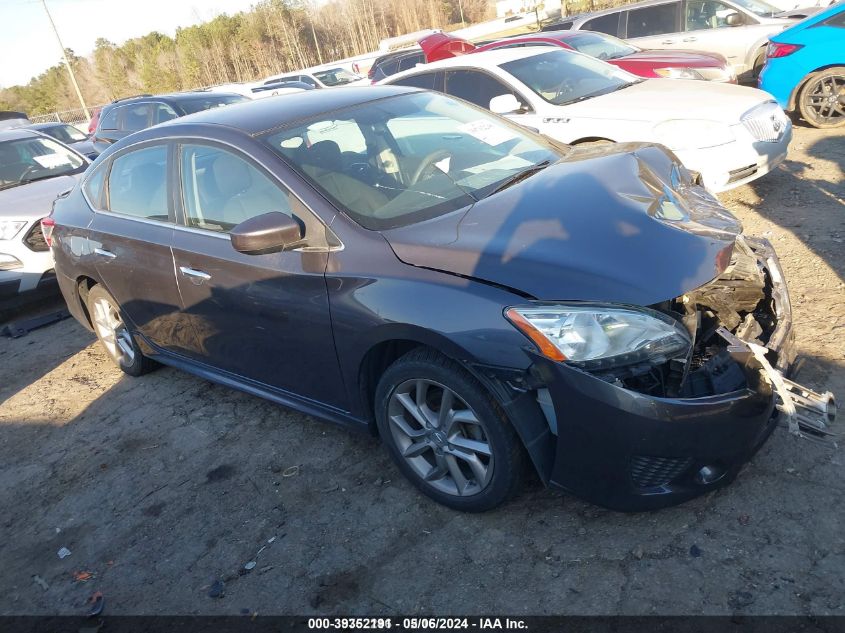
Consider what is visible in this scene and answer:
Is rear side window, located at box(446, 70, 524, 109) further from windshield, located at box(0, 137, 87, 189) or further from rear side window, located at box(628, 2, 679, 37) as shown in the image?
rear side window, located at box(628, 2, 679, 37)

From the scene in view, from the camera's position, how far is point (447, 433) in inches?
110

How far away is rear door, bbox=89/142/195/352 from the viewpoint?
12.6 feet

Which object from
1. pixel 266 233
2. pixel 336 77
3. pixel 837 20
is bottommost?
pixel 336 77

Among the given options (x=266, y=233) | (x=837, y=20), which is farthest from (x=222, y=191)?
(x=837, y=20)

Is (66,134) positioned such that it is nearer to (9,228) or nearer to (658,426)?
(9,228)

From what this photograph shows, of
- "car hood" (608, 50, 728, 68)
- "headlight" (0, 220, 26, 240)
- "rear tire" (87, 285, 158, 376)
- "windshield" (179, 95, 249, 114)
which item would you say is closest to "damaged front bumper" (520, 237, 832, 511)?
"rear tire" (87, 285, 158, 376)

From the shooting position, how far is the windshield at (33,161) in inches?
304

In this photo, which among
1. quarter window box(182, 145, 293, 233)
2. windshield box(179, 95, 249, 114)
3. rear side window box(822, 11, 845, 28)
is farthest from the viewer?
windshield box(179, 95, 249, 114)

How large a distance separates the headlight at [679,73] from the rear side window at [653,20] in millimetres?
3013

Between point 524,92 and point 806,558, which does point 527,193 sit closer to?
point 806,558

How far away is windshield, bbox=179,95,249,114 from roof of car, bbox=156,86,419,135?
7.08 meters

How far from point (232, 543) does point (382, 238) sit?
5.12 ft

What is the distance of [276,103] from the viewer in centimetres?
386

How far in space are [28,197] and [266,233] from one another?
218 inches
